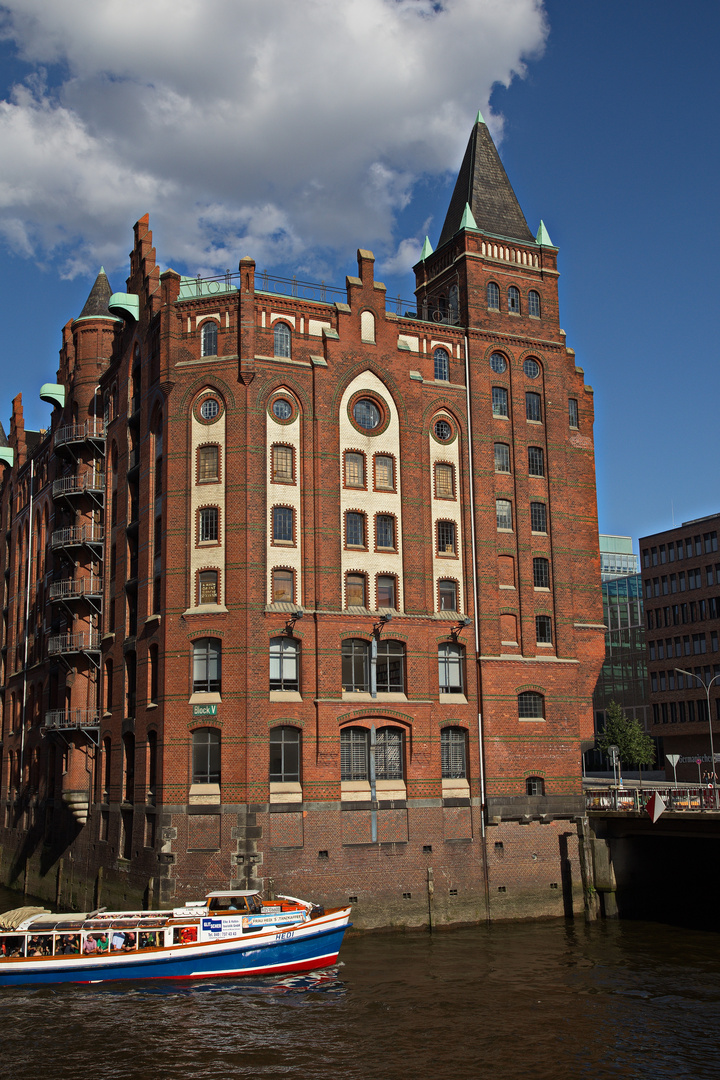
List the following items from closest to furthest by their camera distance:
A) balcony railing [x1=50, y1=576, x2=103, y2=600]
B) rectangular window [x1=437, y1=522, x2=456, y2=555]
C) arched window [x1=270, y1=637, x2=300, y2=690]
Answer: arched window [x1=270, y1=637, x2=300, y2=690] < rectangular window [x1=437, y1=522, x2=456, y2=555] < balcony railing [x1=50, y1=576, x2=103, y2=600]

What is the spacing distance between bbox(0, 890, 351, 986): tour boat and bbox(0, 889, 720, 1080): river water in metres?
0.59

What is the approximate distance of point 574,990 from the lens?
33938 millimetres

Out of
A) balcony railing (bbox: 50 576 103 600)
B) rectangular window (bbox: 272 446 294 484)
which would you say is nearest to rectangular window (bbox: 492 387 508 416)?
rectangular window (bbox: 272 446 294 484)

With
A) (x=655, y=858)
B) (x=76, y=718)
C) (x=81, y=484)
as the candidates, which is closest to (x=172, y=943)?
(x=76, y=718)

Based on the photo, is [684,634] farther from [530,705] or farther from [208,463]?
[208,463]

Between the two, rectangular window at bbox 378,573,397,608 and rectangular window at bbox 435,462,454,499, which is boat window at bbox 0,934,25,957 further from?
rectangular window at bbox 435,462,454,499

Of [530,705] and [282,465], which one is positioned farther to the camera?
[530,705]

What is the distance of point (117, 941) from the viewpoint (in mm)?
35406

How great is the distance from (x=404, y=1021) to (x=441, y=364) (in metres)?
30.9

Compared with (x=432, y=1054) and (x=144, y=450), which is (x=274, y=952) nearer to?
(x=432, y=1054)

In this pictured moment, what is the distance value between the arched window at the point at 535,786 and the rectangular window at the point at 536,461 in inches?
600

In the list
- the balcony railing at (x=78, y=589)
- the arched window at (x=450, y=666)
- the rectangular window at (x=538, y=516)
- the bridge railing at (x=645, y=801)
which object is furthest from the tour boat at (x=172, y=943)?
the rectangular window at (x=538, y=516)

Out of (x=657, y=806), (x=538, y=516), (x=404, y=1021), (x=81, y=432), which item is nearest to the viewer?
(x=404, y=1021)

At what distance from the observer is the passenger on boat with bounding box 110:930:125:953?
35375 mm
